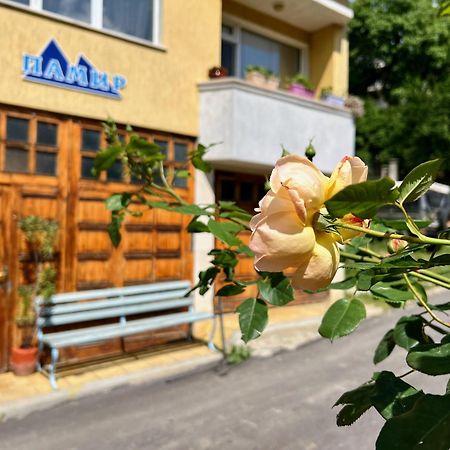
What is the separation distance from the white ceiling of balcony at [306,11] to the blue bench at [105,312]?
5354 mm

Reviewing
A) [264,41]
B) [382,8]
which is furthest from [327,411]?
[382,8]

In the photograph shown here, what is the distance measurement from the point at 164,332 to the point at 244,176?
10.1ft

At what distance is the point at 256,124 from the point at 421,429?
7097 millimetres

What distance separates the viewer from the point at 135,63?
6555 millimetres

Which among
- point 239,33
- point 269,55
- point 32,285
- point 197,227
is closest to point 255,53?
point 269,55

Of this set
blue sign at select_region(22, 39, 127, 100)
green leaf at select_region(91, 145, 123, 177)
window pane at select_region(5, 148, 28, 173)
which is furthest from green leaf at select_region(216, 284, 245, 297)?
blue sign at select_region(22, 39, 127, 100)

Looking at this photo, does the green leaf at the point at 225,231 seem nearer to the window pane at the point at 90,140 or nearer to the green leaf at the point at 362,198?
the green leaf at the point at 362,198

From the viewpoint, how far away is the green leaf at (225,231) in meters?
1.20

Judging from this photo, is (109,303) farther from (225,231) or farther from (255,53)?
(255,53)

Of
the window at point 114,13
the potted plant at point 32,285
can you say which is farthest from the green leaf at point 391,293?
the window at point 114,13

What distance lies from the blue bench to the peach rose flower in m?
4.88

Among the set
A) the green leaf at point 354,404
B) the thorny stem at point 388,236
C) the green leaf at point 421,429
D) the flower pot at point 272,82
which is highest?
the flower pot at point 272,82

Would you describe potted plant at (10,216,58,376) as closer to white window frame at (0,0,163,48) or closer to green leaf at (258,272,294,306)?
white window frame at (0,0,163,48)

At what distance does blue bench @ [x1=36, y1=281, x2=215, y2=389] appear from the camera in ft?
17.3
